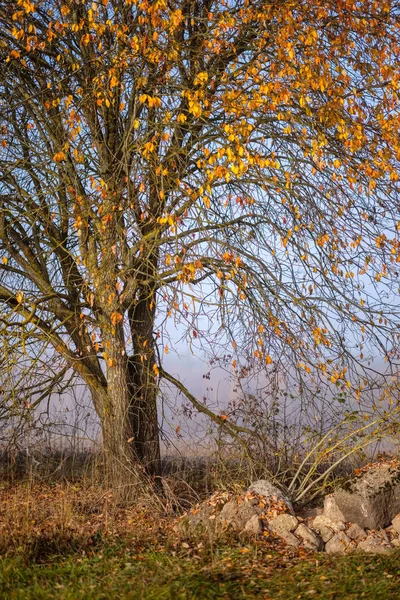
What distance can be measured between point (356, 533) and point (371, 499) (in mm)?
427

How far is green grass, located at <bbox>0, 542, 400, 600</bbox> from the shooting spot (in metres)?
4.73

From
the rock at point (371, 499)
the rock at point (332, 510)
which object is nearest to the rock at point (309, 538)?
the rock at point (332, 510)

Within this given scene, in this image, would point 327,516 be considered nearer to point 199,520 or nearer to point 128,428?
point 199,520

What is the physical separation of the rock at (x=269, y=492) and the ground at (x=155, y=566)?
745 mm

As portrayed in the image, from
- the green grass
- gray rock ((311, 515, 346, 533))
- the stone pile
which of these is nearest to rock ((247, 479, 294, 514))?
the stone pile

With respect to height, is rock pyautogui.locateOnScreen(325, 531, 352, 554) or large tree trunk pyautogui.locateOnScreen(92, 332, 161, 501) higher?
large tree trunk pyautogui.locateOnScreen(92, 332, 161, 501)

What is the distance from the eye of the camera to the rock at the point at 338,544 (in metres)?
6.22

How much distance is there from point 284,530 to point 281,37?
5.06 meters

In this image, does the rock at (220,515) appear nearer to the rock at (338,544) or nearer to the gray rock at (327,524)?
the gray rock at (327,524)

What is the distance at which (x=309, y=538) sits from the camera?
6.29 m

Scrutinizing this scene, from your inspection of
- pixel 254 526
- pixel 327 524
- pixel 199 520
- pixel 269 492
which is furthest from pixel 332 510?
pixel 199 520

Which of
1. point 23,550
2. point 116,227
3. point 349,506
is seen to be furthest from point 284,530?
point 116,227

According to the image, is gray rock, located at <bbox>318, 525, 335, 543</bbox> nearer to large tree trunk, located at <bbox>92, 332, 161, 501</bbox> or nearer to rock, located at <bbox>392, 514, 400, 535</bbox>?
rock, located at <bbox>392, 514, 400, 535</bbox>

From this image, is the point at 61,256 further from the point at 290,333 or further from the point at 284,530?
the point at 284,530
